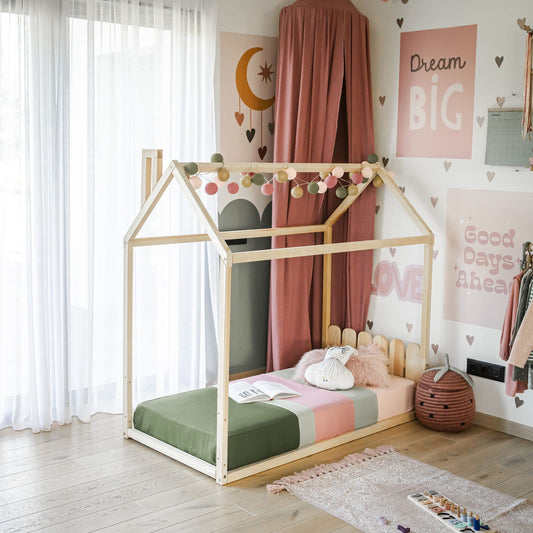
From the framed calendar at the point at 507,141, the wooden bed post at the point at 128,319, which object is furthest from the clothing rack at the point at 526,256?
the wooden bed post at the point at 128,319

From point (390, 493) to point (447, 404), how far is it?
78 centimetres

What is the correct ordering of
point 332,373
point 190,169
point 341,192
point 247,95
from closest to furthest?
point 190,169
point 332,373
point 341,192
point 247,95

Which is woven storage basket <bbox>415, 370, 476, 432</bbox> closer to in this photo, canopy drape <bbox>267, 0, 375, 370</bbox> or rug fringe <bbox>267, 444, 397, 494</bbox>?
rug fringe <bbox>267, 444, 397, 494</bbox>

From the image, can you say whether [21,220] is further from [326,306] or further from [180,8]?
[326,306]

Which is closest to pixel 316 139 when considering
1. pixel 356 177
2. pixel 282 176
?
pixel 356 177

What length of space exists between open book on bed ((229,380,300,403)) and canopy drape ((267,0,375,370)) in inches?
19.8

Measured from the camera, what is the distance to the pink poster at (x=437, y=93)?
3631 millimetres

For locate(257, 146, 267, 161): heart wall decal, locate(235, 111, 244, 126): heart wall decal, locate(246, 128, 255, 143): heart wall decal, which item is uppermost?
locate(235, 111, 244, 126): heart wall decal

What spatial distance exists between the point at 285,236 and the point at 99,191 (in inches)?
40.4

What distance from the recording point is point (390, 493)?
2.88 meters

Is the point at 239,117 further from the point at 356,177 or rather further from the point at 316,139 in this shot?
the point at 356,177

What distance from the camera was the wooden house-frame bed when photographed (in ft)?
9.63

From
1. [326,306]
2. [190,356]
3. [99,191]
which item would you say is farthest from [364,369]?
[99,191]

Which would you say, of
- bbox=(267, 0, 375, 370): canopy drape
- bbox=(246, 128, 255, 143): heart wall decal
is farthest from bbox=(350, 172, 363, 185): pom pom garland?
bbox=(246, 128, 255, 143): heart wall decal
